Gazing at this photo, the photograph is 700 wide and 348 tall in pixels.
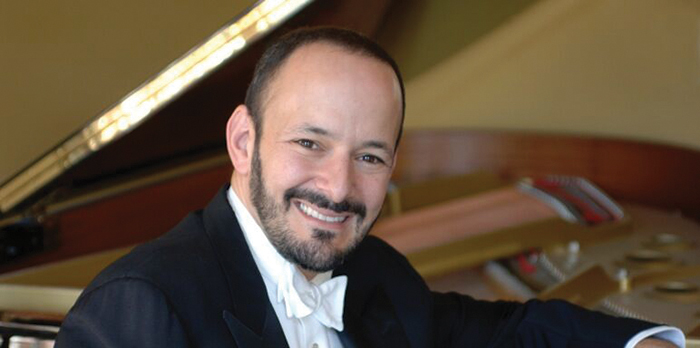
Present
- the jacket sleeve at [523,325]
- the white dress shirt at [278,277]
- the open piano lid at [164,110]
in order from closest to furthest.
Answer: the white dress shirt at [278,277]
the jacket sleeve at [523,325]
the open piano lid at [164,110]

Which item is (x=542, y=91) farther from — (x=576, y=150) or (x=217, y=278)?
(x=217, y=278)

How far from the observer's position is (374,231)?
362 cm

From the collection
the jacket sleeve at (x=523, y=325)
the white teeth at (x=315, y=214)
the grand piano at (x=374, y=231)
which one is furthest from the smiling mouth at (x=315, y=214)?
the grand piano at (x=374, y=231)

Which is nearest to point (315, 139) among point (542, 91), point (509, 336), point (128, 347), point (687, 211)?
point (128, 347)

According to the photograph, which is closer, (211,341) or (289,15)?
(211,341)

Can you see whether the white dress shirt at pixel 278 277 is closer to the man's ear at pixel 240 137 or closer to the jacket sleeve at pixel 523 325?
the man's ear at pixel 240 137

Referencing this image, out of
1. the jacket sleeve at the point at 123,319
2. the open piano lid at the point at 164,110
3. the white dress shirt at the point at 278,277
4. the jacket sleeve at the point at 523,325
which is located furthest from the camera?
the open piano lid at the point at 164,110

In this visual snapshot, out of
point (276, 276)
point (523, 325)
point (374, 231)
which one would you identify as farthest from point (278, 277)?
point (374, 231)

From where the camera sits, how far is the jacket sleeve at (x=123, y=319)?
1707mm

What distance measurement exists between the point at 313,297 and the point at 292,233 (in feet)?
0.41

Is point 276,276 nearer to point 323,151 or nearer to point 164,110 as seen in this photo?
point 323,151

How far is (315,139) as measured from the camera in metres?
1.87

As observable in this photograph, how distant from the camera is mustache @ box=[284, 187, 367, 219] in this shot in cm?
187

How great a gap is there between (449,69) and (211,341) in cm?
323
